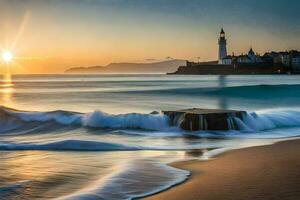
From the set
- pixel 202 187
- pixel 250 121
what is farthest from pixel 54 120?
pixel 202 187

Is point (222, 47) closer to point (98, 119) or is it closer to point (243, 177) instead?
point (98, 119)

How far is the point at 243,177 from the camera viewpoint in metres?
6.45

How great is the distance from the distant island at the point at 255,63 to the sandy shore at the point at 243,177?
132 meters

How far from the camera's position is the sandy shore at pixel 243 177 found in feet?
17.9

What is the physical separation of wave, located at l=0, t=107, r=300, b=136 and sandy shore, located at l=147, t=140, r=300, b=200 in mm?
4594

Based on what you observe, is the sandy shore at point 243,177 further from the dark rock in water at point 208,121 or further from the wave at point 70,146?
the dark rock in water at point 208,121

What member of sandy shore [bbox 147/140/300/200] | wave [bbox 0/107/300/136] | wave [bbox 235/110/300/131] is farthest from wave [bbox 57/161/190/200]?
wave [bbox 235/110/300/131]

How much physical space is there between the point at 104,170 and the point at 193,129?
19.5ft

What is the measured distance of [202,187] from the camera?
5.92 metres

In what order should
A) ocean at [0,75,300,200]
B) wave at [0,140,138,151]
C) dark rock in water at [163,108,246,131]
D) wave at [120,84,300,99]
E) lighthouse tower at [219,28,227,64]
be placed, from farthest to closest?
lighthouse tower at [219,28,227,64], wave at [120,84,300,99], dark rock in water at [163,108,246,131], wave at [0,140,138,151], ocean at [0,75,300,200]

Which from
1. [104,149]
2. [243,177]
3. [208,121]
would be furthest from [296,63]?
[243,177]

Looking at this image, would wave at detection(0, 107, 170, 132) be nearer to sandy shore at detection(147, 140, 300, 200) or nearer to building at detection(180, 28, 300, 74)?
sandy shore at detection(147, 140, 300, 200)

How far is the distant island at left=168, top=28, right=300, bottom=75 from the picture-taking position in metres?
144

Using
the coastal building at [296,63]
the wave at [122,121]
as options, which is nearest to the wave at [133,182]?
the wave at [122,121]
